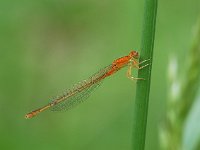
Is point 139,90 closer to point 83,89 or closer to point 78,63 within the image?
point 83,89

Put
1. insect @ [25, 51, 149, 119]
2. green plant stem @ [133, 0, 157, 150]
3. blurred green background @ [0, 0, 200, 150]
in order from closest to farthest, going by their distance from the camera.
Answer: green plant stem @ [133, 0, 157, 150], insect @ [25, 51, 149, 119], blurred green background @ [0, 0, 200, 150]

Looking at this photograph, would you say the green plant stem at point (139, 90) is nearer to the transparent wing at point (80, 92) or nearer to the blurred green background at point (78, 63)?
the transparent wing at point (80, 92)

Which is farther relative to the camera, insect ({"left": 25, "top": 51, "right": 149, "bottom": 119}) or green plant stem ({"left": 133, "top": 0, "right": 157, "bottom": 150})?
insect ({"left": 25, "top": 51, "right": 149, "bottom": 119})

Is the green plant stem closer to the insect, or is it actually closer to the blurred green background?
the insect

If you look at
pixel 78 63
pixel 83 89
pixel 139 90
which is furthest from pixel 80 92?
pixel 78 63

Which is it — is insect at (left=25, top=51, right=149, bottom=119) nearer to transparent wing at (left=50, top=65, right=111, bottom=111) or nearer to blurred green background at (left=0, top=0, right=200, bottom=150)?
transparent wing at (left=50, top=65, right=111, bottom=111)

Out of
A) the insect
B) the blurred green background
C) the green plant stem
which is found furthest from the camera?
the blurred green background

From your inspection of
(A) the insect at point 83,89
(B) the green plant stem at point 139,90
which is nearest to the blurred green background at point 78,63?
(A) the insect at point 83,89

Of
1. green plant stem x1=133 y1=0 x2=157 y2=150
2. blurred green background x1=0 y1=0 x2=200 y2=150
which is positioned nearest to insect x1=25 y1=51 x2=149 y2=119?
green plant stem x1=133 y1=0 x2=157 y2=150

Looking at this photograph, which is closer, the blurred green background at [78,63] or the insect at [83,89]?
the insect at [83,89]
